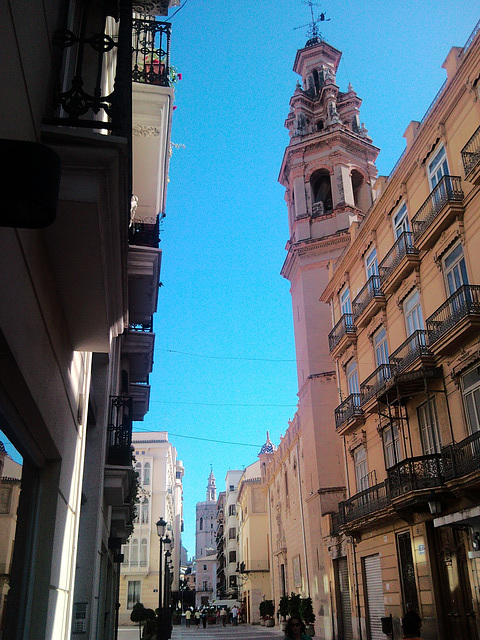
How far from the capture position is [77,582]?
9.43 meters

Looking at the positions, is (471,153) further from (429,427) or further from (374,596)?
(374,596)

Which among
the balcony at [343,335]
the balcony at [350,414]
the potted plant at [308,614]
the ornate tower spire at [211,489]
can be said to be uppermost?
the ornate tower spire at [211,489]

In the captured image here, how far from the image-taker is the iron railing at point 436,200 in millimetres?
15922

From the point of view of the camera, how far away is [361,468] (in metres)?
22.6

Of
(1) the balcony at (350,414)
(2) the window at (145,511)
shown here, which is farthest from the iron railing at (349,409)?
(2) the window at (145,511)

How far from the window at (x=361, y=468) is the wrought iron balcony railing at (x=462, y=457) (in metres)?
6.97

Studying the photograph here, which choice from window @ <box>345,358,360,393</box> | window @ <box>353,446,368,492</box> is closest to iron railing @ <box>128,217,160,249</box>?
window @ <box>345,358,360,393</box>

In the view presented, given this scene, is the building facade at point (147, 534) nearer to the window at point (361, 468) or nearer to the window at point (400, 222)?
the window at point (361, 468)

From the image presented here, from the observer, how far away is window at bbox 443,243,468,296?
1578cm

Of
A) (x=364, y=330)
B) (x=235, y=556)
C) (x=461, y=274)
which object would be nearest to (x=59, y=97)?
(x=461, y=274)

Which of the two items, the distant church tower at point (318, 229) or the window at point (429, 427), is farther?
the distant church tower at point (318, 229)

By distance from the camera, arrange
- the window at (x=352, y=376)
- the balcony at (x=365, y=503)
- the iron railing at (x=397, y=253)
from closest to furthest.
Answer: the iron railing at (x=397, y=253)
the balcony at (x=365, y=503)
the window at (x=352, y=376)

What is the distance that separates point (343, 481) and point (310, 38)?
3124 centimetres

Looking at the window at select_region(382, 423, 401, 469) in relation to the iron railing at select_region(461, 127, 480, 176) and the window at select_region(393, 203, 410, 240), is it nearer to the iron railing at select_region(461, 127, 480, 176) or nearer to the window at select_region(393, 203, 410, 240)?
the window at select_region(393, 203, 410, 240)
